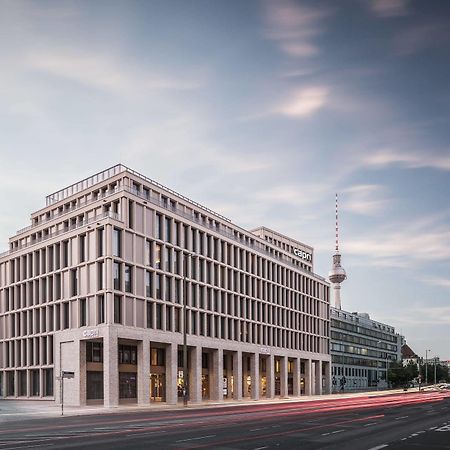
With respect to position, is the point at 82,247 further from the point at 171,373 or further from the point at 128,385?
the point at 171,373

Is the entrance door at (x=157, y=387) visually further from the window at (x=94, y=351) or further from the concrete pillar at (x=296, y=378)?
the concrete pillar at (x=296, y=378)

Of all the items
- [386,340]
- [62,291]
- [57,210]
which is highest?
[57,210]

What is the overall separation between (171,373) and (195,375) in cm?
563

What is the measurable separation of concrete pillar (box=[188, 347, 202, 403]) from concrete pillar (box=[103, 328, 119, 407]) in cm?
1441

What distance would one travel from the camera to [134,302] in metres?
67.2

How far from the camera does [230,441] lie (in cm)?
2439

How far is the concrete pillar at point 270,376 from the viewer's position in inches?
3748

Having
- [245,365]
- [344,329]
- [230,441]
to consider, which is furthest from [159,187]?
[344,329]

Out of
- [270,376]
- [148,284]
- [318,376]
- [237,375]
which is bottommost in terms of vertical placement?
[318,376]

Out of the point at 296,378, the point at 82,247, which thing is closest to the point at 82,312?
the point at 82,247

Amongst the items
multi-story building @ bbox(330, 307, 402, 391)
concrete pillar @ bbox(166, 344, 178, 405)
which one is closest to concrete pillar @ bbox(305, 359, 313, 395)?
multi-story building @ bbox(330, 307, 402, 391)

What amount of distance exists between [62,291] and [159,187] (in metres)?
17.4

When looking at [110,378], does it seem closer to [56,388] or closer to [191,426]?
[56,388]

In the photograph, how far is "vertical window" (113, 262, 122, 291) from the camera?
2576 inches
